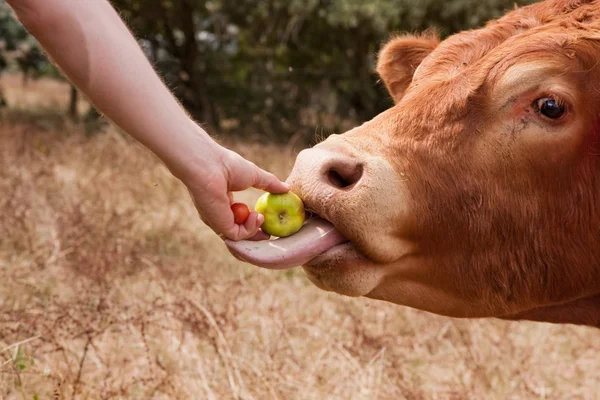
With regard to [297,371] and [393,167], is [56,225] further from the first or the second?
[393,167]

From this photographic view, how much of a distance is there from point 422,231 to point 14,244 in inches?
139

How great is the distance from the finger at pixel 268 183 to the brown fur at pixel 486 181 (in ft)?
0.29

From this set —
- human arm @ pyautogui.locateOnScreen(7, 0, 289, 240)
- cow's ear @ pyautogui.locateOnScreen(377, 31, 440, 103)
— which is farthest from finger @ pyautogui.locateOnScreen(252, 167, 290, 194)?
cow's ear @ pyautogui.locateOnScreen(377, 31, 440, 103)

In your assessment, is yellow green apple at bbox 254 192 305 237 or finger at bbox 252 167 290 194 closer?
finger at bbox 252 167 290 194

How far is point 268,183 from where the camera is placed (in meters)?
2.06

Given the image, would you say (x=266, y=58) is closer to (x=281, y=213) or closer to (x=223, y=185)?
(x=281, y=213)

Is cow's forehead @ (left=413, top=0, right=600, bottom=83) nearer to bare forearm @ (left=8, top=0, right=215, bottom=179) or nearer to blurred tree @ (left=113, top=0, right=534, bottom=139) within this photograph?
bare forearm @ (left=8, top=0, right=215, bottom=179)

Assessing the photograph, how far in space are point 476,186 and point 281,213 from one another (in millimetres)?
680

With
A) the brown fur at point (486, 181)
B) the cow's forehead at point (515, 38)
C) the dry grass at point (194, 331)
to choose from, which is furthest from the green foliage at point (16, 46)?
the brown fur at point (486, 181)

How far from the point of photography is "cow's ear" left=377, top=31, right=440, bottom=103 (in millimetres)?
3227

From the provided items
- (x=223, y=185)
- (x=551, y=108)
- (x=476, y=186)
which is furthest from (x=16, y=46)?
(x=223, y=185)

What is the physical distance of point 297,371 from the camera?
11.9ft

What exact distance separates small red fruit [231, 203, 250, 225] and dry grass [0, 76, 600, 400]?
1.08 metres

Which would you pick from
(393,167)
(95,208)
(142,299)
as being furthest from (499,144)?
(95,208)
